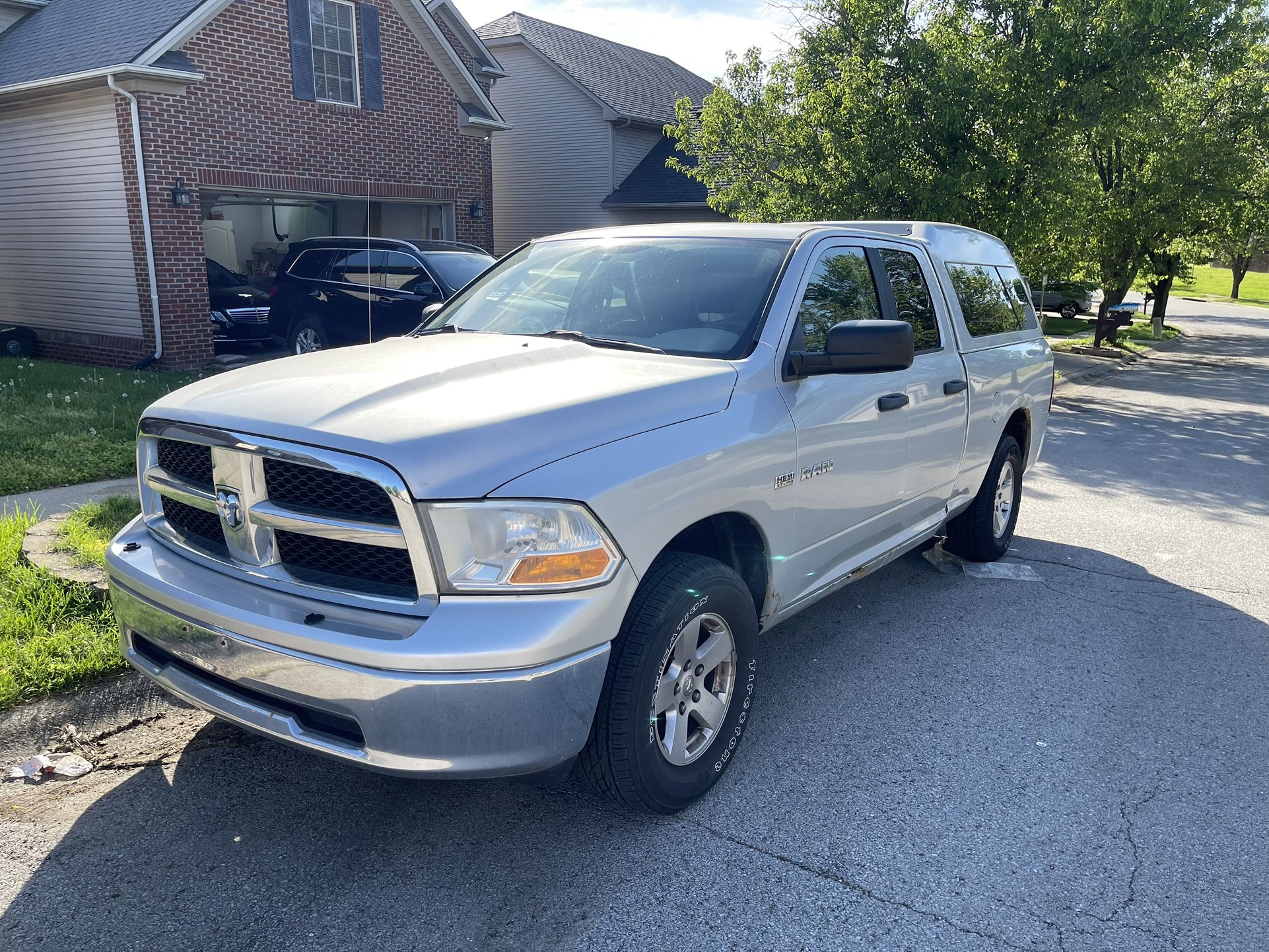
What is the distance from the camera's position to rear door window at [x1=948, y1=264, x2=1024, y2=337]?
5430mm

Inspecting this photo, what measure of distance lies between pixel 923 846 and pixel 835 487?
4.51 ft

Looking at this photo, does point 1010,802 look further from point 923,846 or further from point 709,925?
point 709,925

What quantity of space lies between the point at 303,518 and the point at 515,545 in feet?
2.02

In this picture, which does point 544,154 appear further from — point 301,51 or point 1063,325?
point 1063,325

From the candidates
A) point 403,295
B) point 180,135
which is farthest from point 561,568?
point 180,135

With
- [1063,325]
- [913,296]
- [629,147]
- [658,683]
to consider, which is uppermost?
[629,147]

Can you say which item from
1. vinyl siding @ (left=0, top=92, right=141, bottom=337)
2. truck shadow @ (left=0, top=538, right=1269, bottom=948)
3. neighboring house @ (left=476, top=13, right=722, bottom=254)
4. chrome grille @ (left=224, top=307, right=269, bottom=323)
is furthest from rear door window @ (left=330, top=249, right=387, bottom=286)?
neighboring house @ (left=476, top=13, right=722, bottom=254)

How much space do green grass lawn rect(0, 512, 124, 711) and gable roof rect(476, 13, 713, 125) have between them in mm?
21187

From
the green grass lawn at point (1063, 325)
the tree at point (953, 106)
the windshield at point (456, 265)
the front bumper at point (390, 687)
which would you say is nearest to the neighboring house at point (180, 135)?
the windshield at point (456, 265)

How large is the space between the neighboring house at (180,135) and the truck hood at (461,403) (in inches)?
438

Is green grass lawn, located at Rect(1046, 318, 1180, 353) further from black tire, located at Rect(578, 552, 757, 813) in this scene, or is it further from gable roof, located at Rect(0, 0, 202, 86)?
black tire, located at Rect(578, 552, 757, 813)

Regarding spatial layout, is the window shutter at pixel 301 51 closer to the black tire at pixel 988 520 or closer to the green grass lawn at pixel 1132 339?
the black tire at pixel 988 520

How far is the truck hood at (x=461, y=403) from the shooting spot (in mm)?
2688

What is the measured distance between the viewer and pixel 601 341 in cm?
393
